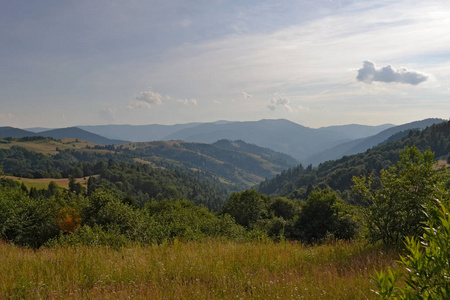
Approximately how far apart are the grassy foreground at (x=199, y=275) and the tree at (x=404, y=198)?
1.04m

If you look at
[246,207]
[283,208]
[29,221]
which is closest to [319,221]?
[246,207]

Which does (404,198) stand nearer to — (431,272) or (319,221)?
(431,272)

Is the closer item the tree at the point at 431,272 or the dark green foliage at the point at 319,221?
the tree at the point at 431,272

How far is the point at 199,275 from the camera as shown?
664cm

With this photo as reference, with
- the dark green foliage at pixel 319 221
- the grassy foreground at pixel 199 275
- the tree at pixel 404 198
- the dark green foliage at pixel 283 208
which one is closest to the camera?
the grassy foreground at pixel 199 275

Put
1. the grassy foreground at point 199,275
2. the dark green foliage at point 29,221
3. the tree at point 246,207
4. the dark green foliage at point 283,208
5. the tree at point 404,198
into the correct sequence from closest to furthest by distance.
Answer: the grassy foreground at point 199,275 < the tree at point 404,198 < the dark green foliage at point 29,221 < the tree at point 246,207 < the dark green foliage at point 283,208

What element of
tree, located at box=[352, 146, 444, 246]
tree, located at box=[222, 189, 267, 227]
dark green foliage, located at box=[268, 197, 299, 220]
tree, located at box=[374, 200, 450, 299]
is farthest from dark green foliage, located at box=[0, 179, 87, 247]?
dark green foliage, located at box=[268, 197, 299, 220]

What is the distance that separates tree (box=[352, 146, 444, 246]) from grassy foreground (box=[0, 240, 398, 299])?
1.04 metres

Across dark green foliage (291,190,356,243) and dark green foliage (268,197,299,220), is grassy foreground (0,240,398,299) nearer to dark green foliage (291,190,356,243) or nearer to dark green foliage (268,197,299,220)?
dark green foliage (291,190,356,243)

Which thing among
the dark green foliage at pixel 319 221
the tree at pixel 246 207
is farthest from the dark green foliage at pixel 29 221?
the tree at pixel 246 207

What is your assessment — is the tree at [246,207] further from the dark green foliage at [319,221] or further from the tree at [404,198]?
the tree at [404,198]

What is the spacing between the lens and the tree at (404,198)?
8.60 meters

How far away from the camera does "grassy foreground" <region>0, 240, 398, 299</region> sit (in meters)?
5.29

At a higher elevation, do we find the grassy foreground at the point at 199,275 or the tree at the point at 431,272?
the tree at the point at 431,272
